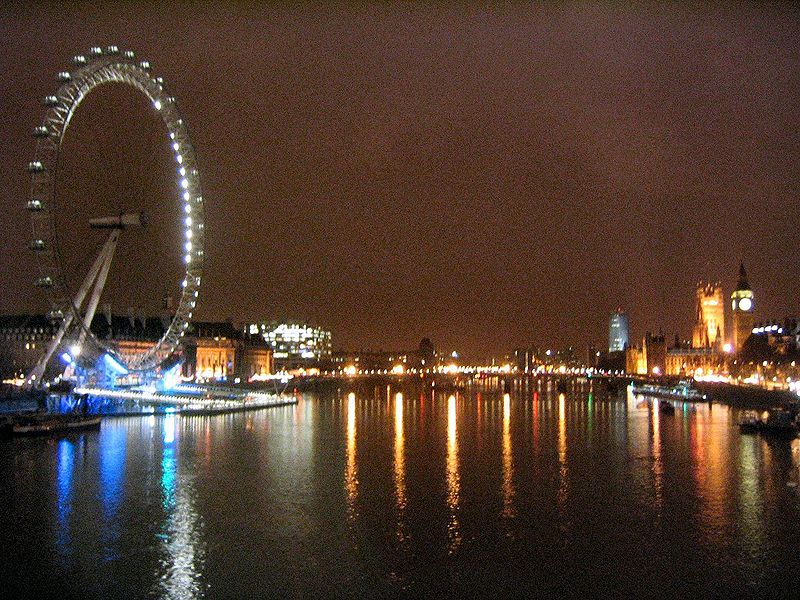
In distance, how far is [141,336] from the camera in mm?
77875

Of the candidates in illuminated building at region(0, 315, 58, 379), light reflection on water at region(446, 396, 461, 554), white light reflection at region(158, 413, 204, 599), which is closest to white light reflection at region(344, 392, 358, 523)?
light reflection on water at region(446, 396, 461, 554)

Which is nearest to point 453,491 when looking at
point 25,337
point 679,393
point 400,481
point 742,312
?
point 400,481

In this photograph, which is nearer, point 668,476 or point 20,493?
point 20,493

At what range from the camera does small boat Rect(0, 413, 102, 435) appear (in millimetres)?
30672

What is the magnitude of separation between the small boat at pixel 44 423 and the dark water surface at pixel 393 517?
1.07 meters

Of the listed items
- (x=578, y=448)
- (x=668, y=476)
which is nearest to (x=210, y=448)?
(x=578, y=448)

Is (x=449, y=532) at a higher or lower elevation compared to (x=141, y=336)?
lower

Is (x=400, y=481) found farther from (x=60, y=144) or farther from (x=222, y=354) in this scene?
(x=222, y=354)

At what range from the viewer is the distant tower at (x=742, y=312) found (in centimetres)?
11631

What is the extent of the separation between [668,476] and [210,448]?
45.8 ft

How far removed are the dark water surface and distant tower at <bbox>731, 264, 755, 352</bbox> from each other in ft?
291

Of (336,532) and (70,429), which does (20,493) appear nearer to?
(336,532)

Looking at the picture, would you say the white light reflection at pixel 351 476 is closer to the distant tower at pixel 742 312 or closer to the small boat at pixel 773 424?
the small boat at pixel 773 424

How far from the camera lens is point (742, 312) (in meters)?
118
